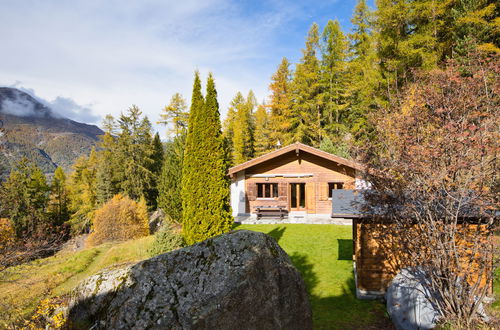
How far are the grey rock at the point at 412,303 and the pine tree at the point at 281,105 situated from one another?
26482 millimetres

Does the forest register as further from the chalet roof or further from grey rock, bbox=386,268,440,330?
the chalet roof

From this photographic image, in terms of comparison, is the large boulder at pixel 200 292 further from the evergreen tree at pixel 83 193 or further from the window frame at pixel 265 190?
the evergreen tree at pixel 83 193

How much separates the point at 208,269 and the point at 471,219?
6.92 metres

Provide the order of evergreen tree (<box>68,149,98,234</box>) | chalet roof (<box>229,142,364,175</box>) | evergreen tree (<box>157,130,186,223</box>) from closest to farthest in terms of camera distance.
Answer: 1. chalet roof (<box>229,142,364,175</box>)
2. evergreen tree (<box>157,130,186,223</box>)
3. evergreen tree (<box>68,149,98,234</box>)

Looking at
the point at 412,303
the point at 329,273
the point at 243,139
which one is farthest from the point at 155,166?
the point at 412,303

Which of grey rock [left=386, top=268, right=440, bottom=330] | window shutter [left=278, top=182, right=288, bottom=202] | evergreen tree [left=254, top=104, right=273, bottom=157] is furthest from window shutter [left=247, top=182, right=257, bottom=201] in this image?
evergreen tree [left=254, top=104, right=273, bottom=157]

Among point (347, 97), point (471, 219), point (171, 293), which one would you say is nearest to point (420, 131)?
point (471, 219)

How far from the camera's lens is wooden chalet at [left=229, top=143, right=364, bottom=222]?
1766 cm

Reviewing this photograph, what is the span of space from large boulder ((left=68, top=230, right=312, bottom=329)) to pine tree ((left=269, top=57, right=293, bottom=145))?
93.6ft

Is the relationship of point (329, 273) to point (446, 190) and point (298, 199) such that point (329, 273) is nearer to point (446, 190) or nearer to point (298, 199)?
point (446, 190)

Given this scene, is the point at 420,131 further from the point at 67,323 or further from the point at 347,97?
the point at 347,97

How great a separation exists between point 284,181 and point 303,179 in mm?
1301

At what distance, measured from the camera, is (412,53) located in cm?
1911

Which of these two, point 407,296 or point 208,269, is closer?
point 208,269
